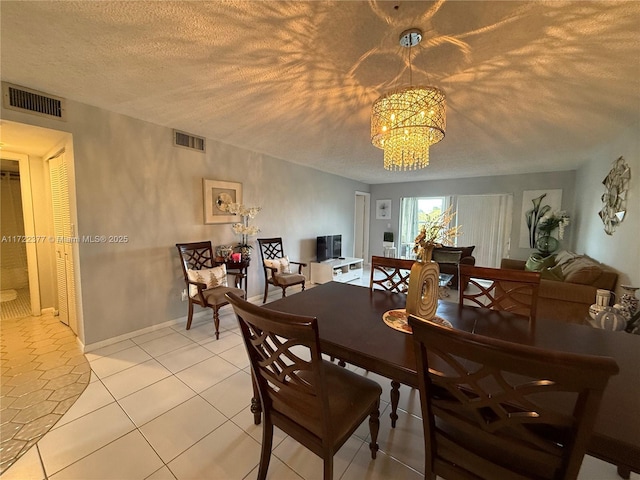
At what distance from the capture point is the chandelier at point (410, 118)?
5.33 feet

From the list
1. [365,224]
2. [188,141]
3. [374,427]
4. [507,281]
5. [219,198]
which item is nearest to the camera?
[374,427]

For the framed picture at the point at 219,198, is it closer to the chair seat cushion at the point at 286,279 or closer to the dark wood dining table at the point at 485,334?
the chair seat cushion at the point at 286,279

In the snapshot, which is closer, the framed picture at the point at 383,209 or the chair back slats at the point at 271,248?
the chair back slats at the point at 271,248

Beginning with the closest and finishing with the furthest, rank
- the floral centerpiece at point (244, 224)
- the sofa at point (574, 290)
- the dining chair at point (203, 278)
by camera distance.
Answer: the sofa at point (574, 290)
the dining chair at point (203, 278)
the floral centerpiece at point (244, 224)

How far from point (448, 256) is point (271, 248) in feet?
11.3

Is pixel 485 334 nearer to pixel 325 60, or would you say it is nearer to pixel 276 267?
pixel 325 60

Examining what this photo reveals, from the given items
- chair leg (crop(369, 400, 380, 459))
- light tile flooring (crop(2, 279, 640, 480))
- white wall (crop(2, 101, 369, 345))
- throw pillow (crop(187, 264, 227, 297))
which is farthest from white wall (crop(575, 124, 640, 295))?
white wall (crop(2, 101, 369, 345))

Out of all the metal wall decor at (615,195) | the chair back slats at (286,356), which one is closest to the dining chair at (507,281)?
the chair back slats at (286,356)

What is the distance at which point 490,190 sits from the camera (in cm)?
565

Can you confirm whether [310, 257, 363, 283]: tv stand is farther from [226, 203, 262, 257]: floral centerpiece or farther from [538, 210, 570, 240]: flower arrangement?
[538, 210, 570, 240]: flower arrangement

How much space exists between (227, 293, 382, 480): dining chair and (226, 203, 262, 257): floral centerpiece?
7.98 ft

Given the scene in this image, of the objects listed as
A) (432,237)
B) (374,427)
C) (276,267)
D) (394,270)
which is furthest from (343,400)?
(276,267)

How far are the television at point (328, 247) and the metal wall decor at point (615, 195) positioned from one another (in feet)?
12.9

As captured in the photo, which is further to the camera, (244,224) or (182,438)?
(244,224)
